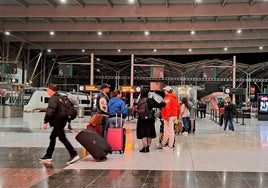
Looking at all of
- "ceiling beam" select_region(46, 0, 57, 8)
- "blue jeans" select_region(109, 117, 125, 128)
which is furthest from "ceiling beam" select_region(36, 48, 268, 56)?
"blue jeans" select_region(109, 117, 125, 128)

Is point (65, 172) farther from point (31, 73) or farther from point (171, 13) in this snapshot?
point (31, 73)

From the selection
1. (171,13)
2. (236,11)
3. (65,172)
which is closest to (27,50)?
(171,13)

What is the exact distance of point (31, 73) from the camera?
48594 mm

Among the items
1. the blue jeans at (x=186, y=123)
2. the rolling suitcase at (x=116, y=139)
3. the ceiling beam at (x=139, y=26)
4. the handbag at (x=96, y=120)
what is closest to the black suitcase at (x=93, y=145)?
the handbag at (x=96, y=120)

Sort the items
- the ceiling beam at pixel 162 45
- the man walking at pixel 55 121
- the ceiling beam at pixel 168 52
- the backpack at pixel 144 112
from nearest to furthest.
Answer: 1. the man walking at pixel 55 121
2. the backpack at pixel 144 112
3. the ceiling beam at pixel 162 45
4. the ceiling beam at pixel 168 52

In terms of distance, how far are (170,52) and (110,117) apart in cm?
3458

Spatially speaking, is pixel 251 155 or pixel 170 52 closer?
pixel 251 155

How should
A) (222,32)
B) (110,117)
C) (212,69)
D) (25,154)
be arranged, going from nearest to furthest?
1. (25,154)
2. (110,117)
3. (222,32)
4. (212,69)

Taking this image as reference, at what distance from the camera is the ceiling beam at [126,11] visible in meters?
25.2

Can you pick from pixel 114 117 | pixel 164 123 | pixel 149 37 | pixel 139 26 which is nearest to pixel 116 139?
pixel 114 117

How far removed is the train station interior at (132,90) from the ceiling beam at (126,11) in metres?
0.06

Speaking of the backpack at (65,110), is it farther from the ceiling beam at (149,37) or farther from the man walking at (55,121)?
the ceiling beam at (149,37)

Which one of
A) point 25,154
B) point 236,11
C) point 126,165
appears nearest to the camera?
point 126,165

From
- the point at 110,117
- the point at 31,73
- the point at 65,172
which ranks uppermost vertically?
the point at 31,73
